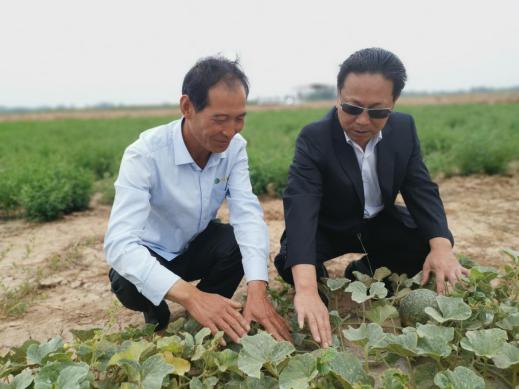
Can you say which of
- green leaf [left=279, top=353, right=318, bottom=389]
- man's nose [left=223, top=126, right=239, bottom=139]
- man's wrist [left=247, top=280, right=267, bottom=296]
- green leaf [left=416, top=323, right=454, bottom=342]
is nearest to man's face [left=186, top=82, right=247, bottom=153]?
man's nose [left=223, top=126, right=239, bottom=139]

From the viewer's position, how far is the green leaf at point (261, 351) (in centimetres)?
169

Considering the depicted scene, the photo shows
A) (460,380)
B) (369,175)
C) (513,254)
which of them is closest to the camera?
(460,380)

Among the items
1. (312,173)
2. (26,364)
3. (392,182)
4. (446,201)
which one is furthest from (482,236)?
(26,364)

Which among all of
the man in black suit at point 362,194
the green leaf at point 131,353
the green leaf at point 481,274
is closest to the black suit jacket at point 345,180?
the man in black suit at point 362,194

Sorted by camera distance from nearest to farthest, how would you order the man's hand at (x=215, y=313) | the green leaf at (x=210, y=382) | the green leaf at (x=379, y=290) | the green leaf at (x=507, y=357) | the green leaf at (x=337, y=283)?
the green leaf at (x=507, y=357) < the green leaf at (x=210, y=382) < the man's hand at (x=215, y=313) < the green leaf at (x=379, y=290) < the green leaf at (x=337, y=283)

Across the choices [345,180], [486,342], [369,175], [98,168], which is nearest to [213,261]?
[345,180]

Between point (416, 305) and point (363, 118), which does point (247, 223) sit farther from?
point (416, 305)

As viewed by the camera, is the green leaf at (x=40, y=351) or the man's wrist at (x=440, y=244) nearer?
the green leaf at (x=40, y=351)

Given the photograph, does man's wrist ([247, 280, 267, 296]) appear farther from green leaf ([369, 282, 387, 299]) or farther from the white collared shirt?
the white collared shirt

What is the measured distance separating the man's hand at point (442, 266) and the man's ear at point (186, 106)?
1359 mm

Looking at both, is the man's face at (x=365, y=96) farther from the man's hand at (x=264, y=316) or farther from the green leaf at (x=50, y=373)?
the green leaf at (x=50, y=373)

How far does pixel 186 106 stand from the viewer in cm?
226

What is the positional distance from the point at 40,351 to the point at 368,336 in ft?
3.89

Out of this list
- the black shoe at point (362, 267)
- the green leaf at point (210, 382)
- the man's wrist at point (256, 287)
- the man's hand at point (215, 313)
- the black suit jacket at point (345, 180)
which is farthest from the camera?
the black shoe at point (362, 267)
